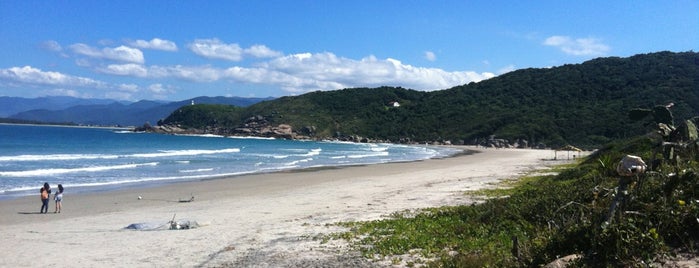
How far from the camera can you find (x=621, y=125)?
77438 mm

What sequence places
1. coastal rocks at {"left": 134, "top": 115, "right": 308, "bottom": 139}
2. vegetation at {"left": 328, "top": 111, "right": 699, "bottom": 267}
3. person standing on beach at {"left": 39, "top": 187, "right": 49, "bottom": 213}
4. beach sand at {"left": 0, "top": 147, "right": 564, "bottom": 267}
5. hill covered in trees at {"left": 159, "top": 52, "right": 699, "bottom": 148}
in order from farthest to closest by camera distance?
coastal rocks at {"left": 134, "top": 115, "right": 308, "bottom": 139} < hill covered in trees at {"left": 159, "top": 52, "right": 699, "bottom": 148} < person standing on beach at {"left": 39, "top": 187, "right": 49, "bottom": 213} < beach sand at {"left": 0, "top": 147, "right": 564, "bottom": 267} < vegetation at {"left": 328, "top": 111, "right": 699, "bottom": 267}

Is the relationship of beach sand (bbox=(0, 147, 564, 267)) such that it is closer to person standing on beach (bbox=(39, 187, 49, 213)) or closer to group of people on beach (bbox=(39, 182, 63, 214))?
group of people on beach (bbox=(39, 182, 63, 214))

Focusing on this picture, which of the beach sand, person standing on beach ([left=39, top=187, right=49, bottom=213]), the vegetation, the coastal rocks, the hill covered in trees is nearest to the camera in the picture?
the vegetation

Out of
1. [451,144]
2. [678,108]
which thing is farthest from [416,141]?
[678,108]

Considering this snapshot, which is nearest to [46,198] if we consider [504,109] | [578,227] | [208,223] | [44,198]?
[44,198]

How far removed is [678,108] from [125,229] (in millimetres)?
77616

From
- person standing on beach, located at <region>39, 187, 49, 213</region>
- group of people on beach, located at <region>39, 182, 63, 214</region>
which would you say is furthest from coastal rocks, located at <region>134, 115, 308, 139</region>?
person standing on beach, located at <region>39, 187, 49, 213</region>

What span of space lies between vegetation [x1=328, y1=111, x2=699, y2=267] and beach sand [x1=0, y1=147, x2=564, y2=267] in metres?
1.25

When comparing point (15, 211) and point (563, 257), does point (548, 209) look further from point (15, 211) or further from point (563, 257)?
point (15, 211)

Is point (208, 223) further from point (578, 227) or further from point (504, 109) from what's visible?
point (504, 109)

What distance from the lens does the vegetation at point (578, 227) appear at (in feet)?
16.7

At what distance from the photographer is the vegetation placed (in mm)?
5082

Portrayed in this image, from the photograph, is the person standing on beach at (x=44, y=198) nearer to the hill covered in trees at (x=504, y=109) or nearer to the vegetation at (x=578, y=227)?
the vegetation at (x=578, y=227)

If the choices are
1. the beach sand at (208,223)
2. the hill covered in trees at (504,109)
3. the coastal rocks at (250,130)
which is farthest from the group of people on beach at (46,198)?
the coastal rocks at (250,130)
